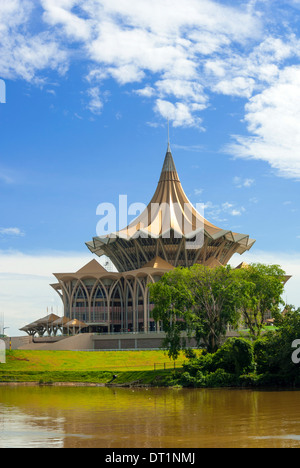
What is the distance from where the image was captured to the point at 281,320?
42.3 m

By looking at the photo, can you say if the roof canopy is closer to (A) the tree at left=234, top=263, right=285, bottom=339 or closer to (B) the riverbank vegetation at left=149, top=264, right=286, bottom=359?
(A) the tree at left=234, top=263, right=285, bottom=339

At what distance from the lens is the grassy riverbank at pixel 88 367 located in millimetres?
41312

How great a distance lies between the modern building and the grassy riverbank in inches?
1056

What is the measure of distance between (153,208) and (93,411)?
64089 millimetres

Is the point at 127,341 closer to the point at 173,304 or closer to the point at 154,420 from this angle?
the point at 173,304

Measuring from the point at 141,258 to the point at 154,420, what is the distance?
6720 cm

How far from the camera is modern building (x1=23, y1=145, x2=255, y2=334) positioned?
272ft

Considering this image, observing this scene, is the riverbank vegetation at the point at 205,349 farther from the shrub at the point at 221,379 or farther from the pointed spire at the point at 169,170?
the pointed spire at the point at 169,170

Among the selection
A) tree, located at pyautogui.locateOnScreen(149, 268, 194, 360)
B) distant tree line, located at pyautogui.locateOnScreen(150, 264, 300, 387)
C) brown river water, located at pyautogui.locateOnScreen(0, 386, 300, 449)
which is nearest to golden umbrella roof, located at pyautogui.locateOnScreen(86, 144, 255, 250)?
distant tree line, located at pyautogui.locateOnScreen(150, 264, 300, 387)

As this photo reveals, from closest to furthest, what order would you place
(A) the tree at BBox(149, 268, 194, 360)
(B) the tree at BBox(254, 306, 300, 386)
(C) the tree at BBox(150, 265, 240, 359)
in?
(B) the tree at BBox(254, 306, 300, 386)
(A) the tree at BBox(149, 268, 194, 360)
(C) the tree at BBox(150, 265, 240, 359)

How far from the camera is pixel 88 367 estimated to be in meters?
50.3

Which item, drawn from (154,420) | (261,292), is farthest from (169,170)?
(154,420)

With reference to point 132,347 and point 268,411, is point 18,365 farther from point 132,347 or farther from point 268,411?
point 268,411

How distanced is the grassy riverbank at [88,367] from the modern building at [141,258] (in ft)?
88.0
